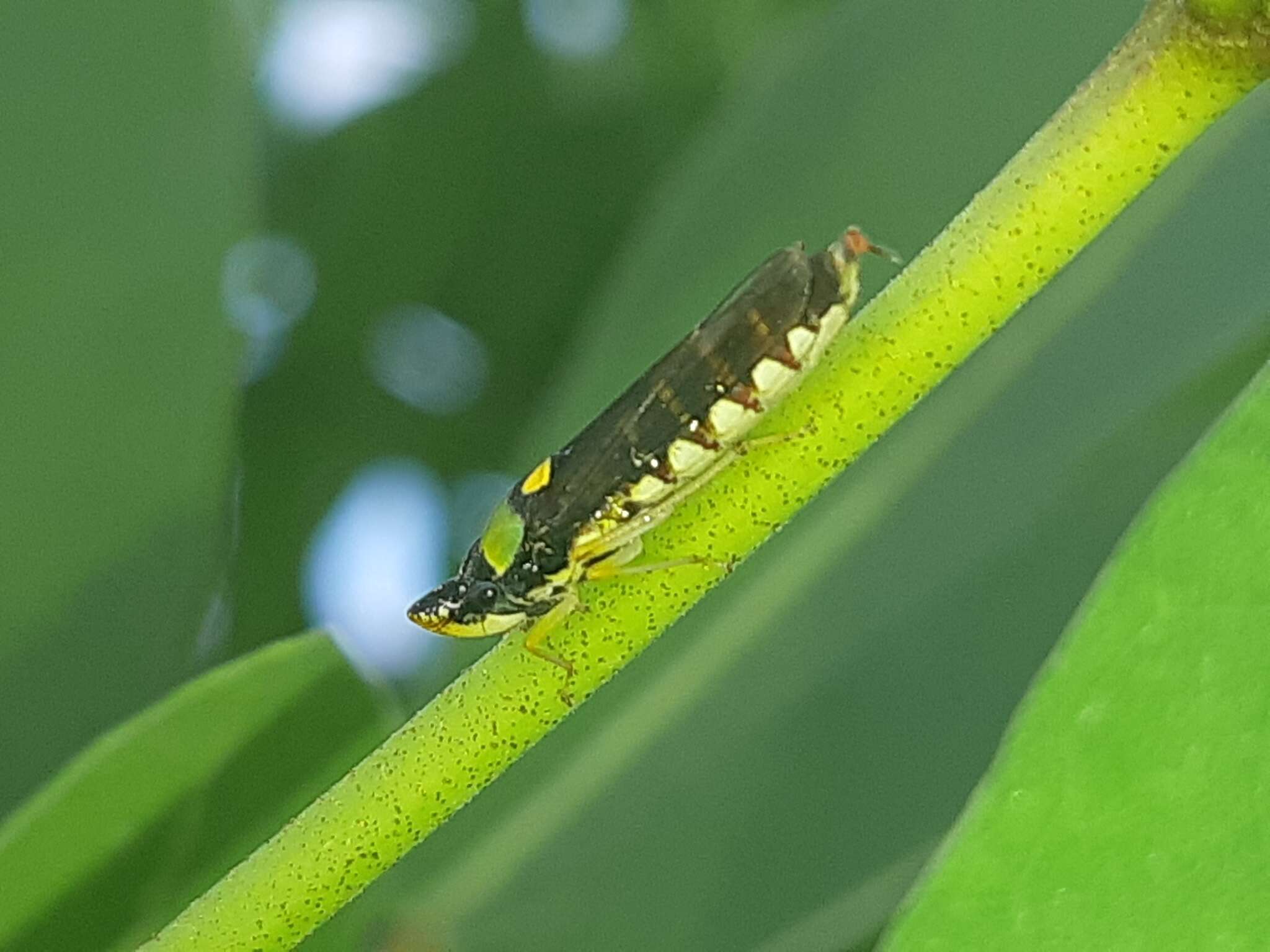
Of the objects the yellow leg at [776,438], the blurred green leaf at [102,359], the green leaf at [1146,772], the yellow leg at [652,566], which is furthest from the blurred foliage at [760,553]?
the green leaf at [1146,772]

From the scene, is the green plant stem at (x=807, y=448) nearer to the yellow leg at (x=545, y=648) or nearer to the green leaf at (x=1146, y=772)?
the yellow leg at (x=545, y=648)

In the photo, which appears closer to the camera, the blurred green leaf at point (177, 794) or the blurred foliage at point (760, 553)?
the blurred green leaf at point (177, 794)

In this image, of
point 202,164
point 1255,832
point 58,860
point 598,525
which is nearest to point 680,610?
point 1255,832

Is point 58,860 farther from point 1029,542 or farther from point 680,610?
point 1029,542

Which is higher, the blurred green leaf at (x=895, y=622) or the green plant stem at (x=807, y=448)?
the green plant stem at (x=807, y=448)

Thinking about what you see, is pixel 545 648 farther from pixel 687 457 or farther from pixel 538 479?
pixel 538 479

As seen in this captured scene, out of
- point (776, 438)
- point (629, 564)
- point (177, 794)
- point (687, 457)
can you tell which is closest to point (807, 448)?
point (776, 438)

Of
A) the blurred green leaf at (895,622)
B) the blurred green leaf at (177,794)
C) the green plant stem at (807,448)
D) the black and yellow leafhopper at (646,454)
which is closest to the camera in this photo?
the green plant stem at (807,448)

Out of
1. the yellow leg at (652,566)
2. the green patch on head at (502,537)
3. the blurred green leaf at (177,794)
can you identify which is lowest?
the yellow leg at (652,566)
